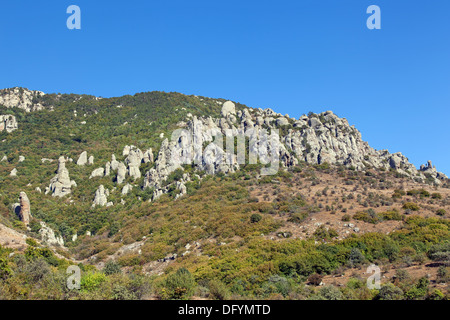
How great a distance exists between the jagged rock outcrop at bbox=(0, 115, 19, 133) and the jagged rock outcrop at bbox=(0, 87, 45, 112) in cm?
1501

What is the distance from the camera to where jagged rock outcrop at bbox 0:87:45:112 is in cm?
10206

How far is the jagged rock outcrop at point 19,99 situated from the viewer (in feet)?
335

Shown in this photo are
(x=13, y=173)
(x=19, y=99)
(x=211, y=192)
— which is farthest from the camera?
(x=19, y=99)

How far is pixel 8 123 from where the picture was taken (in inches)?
3418

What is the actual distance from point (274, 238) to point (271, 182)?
20921mm

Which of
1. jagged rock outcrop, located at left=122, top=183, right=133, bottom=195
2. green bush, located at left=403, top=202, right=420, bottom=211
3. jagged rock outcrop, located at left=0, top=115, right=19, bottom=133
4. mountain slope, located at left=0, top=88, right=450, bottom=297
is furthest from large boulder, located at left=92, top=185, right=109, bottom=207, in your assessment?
green bush, located at left=403, top=202, right=420, bottom=211

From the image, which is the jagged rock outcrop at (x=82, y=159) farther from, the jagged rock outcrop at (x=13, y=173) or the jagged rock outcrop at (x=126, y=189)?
the jagged rock outcrop at (x=126, y=189)

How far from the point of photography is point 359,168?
63.3m

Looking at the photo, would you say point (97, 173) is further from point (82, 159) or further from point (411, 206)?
point (411, 206)

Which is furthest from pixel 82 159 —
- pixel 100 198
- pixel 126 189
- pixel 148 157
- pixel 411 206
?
pixel 411 206

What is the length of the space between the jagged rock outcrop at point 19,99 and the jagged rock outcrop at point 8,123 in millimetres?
15010

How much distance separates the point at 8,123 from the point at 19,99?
871 inches
